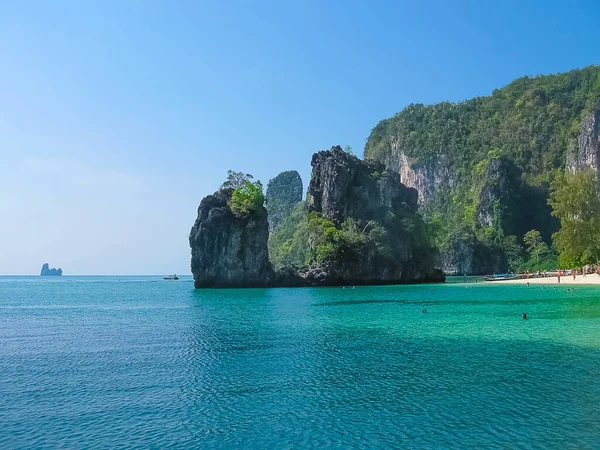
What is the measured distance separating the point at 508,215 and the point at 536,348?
128 meters

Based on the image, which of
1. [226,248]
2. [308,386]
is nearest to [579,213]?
[226,248]

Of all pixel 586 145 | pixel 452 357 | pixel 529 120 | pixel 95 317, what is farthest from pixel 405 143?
pixel 452 357

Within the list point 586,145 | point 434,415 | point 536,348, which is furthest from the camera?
point 586,145

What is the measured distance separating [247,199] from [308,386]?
228ft

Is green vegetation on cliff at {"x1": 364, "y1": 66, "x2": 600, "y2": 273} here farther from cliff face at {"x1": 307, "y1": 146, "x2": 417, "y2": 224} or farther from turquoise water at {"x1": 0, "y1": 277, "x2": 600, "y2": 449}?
turquoise water at {"x1": 0, "y1": 277, "x2": 600, "y2": 449}

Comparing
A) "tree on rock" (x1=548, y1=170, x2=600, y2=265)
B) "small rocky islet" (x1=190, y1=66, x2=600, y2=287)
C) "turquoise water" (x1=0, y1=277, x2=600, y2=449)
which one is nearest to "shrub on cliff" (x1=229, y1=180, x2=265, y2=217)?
"small rocky islet" (x1=190, y1=66, x2=600, y2=287)

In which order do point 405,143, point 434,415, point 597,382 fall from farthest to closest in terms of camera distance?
point 405,143, point 597,382, point 434,415

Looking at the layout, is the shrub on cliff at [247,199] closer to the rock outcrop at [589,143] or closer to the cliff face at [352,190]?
the cliff face at [352,190]

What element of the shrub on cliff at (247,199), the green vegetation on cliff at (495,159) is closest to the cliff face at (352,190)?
the shrub on cliff at (247,199)

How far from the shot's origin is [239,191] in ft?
283

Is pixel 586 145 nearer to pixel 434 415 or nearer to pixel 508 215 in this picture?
pixel 508 215

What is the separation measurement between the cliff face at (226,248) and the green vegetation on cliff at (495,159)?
5189cm

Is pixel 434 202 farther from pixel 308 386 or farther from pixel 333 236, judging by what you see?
pixel 308 386

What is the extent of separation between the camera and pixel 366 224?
92938mm
